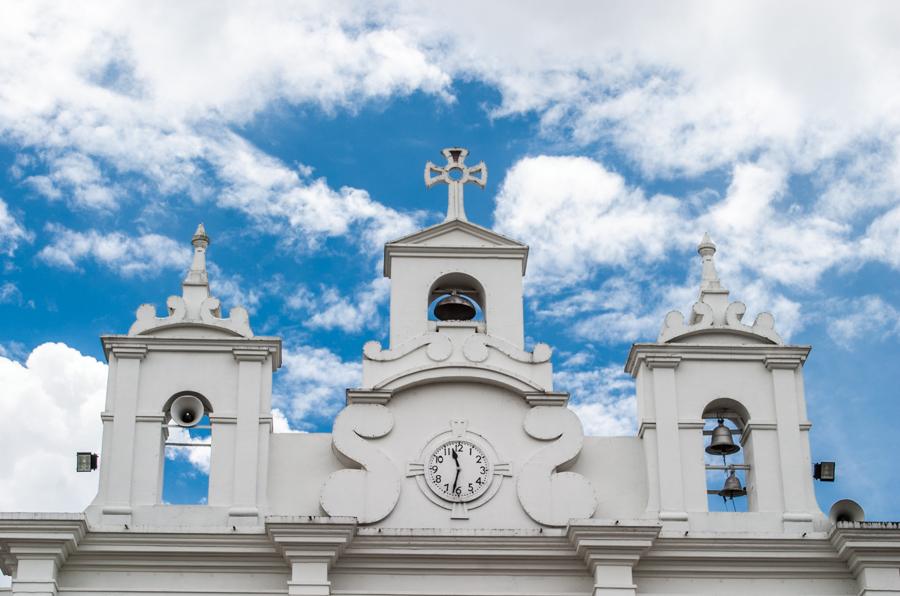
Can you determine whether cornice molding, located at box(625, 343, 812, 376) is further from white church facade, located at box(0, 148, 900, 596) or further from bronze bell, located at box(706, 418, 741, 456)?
bronze bell, located at box(706, 418, 741, 456)

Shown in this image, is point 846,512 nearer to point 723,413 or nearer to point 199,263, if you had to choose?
point 723,413

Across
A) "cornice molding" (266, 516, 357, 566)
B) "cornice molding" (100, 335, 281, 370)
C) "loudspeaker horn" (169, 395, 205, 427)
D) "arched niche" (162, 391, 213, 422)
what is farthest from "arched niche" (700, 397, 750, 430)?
"loudspeaker horn" (169, 395, 205, 427)

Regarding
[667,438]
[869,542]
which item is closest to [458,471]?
[667,438]

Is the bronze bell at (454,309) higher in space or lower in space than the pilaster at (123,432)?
higher

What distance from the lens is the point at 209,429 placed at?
853 inches

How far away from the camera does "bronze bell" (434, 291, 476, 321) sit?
75.7 feet

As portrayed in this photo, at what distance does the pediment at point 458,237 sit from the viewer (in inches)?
907

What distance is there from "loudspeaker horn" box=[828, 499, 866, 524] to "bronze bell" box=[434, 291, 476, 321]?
17.8 ft

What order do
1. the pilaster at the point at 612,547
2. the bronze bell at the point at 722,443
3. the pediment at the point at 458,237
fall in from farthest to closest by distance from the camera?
the pediment at the point at 458,237 → the bronze bell at the point at 722,443 → the pilaster at the point at 612,547

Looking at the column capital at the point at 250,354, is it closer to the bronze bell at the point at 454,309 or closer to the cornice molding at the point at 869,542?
the bronze bell at the point at 454,309

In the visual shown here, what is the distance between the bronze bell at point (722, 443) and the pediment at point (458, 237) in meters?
3.51

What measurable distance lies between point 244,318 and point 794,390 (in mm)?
7066

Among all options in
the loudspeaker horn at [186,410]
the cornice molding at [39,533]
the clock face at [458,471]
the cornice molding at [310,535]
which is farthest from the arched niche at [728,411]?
the cornice molding at [39,533]

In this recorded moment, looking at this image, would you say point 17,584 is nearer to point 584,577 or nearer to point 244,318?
point 244,318
